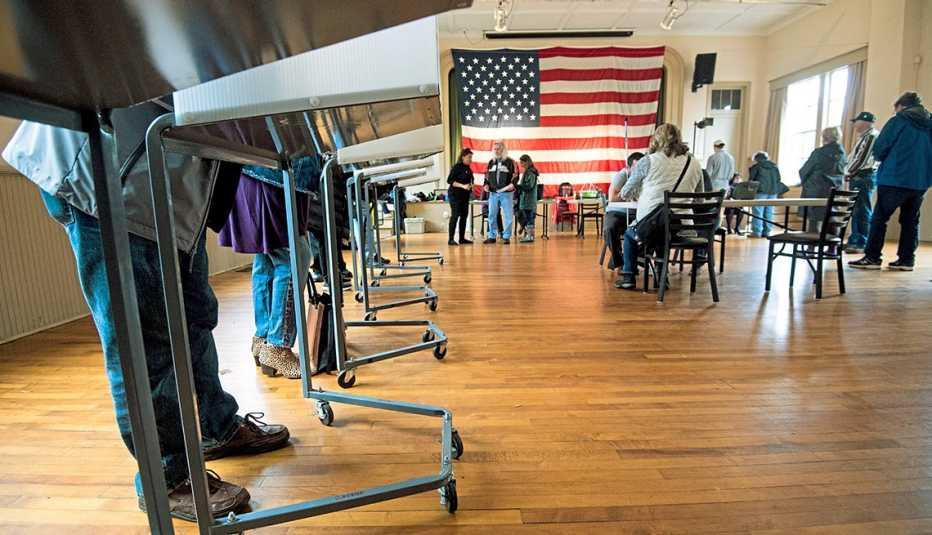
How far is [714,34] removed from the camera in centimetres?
885

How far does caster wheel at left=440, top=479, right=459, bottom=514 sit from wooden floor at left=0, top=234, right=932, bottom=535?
0.08ft

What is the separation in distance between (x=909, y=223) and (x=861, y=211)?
1191 mm

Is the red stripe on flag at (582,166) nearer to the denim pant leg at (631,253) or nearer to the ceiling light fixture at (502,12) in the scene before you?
the ceiling light fixture at (502,12)

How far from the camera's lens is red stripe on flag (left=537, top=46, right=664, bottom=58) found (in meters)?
8.52

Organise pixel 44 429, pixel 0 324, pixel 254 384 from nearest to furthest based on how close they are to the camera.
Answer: pixel 44 429
pixel 254 384
pixel 0 324

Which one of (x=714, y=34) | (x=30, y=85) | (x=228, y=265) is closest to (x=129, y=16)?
(x=30, y=85)

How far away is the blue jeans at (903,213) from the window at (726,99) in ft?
19.7

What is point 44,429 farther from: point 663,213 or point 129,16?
point 663,213

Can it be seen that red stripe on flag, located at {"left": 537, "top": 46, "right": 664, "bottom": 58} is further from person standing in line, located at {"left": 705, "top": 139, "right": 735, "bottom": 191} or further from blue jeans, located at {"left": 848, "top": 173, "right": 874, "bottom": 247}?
blue jeans, located at {"left": 848, "top": 173, "right": 874, "bottom": 247}

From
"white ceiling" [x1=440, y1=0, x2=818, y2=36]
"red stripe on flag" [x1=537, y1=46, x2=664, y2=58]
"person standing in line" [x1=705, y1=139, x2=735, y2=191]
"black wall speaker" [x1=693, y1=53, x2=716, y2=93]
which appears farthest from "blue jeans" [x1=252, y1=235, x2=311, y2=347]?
"black wall speaker" [x1=693, y1=53, x2=716, y2=93]

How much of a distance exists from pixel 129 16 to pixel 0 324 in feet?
8.85

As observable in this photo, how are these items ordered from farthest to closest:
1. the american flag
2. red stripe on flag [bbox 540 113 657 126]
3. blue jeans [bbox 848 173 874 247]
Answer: red stripe on flag [bbox 540 113 657 126] → the american flag → blue jeans [bbox 848 173 874 247]

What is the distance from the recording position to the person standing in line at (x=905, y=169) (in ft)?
12.0

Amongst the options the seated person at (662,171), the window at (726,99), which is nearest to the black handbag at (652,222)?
the seated person at (662,171)
